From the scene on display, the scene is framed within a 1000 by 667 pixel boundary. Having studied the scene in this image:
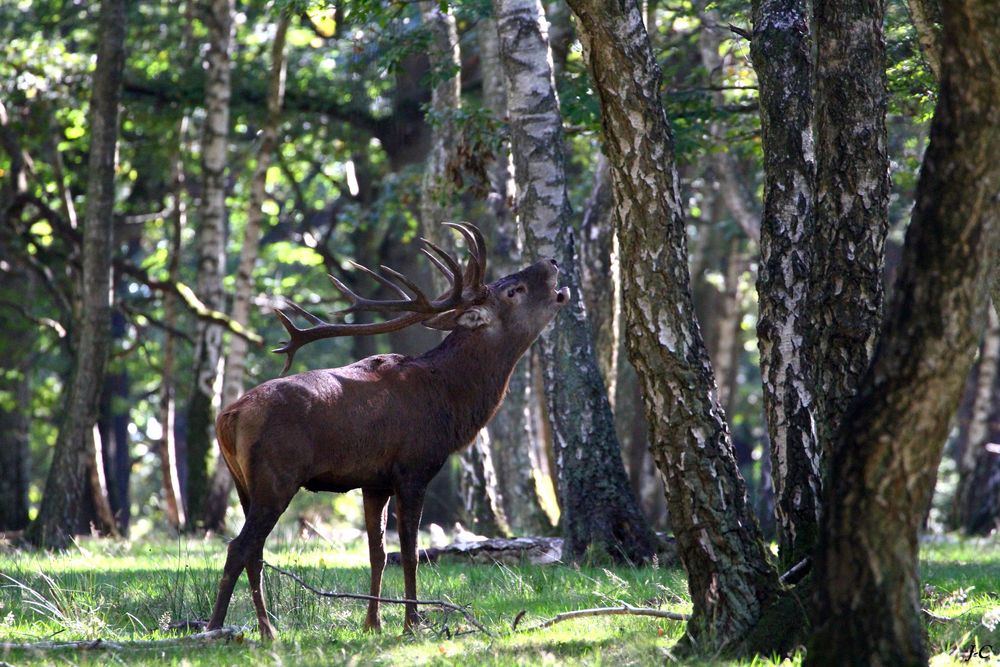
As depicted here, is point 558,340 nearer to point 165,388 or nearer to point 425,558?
point 425,558

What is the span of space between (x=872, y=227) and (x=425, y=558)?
5.66m

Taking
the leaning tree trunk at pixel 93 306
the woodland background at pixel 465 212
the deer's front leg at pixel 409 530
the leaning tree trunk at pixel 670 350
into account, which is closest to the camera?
the leaning tree trunk at pixel 670 350

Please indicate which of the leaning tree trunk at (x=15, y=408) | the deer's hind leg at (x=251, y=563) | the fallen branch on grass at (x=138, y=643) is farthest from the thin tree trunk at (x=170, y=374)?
the fallen branch on grass at (x=138, y=643)

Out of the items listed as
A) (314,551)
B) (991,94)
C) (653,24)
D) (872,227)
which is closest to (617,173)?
(872,227)

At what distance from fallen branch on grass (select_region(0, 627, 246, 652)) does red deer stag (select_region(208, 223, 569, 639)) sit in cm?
26

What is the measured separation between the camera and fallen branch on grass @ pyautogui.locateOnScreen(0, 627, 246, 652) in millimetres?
6203

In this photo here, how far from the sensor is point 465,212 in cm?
1978

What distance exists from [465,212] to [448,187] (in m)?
5.57

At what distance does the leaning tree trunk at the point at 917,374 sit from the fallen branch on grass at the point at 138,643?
10.4 ft

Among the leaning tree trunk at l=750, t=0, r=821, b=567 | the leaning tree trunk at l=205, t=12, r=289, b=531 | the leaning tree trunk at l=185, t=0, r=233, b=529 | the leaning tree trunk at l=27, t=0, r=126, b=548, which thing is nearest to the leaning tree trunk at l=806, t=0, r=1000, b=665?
the leaning tree trunk at l=750, t=0, r=821, b=567

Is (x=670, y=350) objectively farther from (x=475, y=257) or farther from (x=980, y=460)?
(x=980, y=460)

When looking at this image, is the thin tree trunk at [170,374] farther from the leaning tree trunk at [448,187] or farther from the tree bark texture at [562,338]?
the tree bark texture at [562,338]

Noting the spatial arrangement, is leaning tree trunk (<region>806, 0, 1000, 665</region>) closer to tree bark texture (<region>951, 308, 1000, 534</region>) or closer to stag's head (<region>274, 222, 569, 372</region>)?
stag's head (<region>274, 222, 569, 372</region>)

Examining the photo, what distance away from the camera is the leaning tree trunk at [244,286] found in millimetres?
16438
